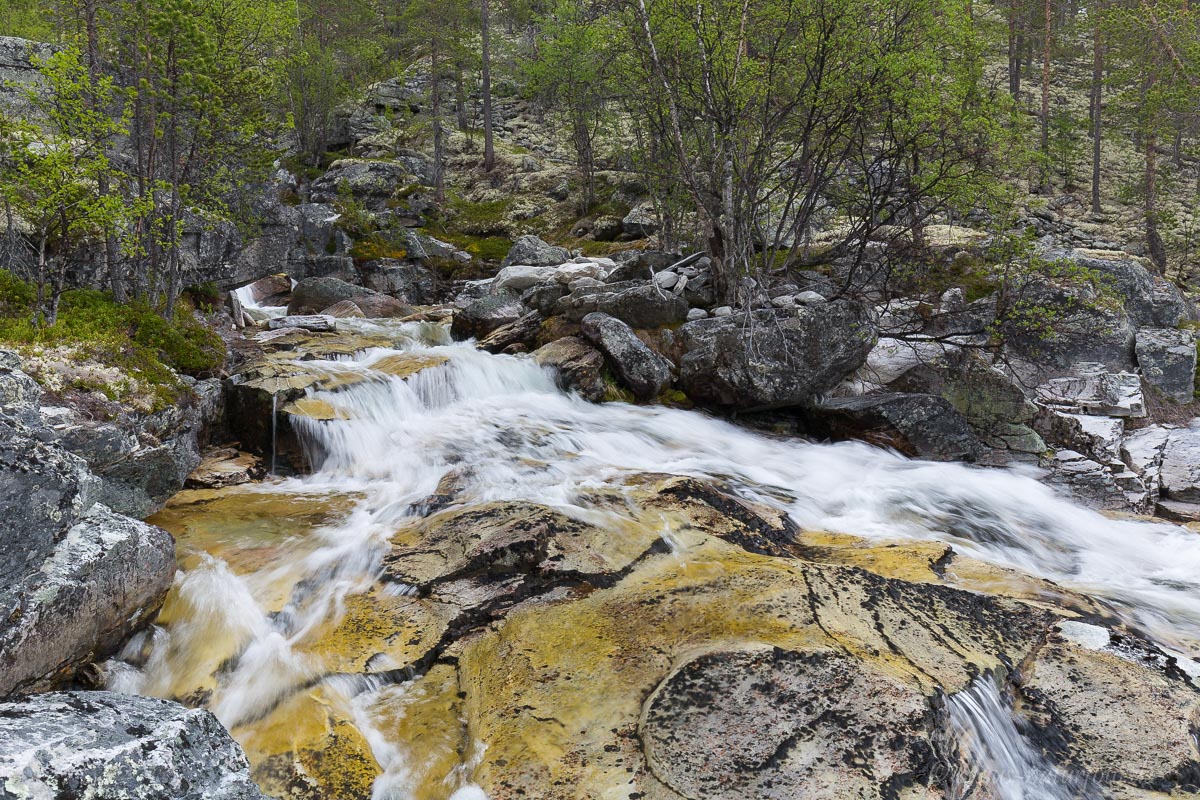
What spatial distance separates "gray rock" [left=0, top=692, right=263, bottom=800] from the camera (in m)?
2.34

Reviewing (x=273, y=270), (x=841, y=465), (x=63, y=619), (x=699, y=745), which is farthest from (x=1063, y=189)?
(x=63, y=619)

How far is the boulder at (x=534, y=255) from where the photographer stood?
2378 cm

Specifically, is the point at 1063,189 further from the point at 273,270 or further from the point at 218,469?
the point at 218,469

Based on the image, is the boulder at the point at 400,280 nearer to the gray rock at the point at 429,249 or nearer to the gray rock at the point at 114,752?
the gray rock at the point at 429,249

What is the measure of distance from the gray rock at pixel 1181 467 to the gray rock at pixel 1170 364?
1.63 m

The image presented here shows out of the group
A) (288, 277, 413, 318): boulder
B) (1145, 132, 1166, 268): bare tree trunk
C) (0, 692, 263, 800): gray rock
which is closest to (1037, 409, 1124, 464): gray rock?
(0, 692, 263, 800): gray rock

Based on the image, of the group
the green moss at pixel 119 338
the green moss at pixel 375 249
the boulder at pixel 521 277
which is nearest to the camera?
the green moss at pixel 119 338

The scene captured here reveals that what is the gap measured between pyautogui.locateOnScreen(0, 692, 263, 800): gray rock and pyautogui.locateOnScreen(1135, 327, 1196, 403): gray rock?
1748cm

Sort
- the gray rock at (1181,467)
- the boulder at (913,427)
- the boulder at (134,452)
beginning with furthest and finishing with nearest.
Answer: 1. the boulder at (913,427)
2. the gray rock at (1181,467)
3. the boulder at (134,452)

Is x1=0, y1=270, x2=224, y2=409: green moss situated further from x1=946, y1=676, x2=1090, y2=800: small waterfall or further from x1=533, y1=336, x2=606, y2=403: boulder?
x1=946, y1=676, x2=1090, y2=800: small waterfall

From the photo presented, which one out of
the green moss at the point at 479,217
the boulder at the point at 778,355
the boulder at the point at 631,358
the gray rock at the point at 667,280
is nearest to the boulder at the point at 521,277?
the gray rock at the point at 667,280

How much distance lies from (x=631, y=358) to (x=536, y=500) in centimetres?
555

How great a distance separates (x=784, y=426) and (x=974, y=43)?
35.9 feet

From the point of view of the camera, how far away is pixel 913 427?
1091 centimetres
